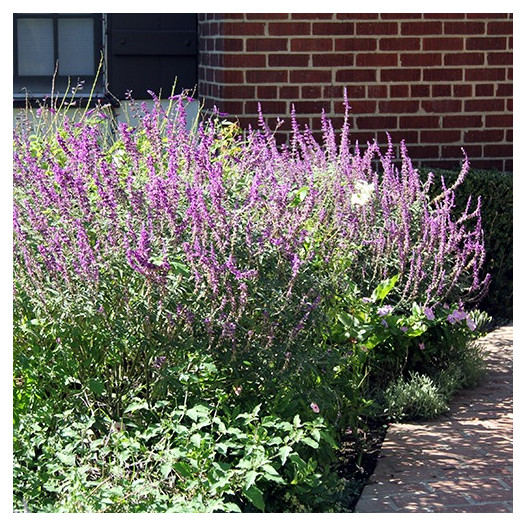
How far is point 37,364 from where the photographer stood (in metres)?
4.13

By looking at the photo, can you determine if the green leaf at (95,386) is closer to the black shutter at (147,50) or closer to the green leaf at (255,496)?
the green leaf at (255,496)

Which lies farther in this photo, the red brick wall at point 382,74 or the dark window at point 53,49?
the dark window at point 53,49

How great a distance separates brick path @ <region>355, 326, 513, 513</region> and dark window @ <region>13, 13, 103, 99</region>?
4380mm

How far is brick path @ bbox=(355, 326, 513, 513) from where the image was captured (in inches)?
170

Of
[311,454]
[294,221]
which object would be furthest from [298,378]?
[294,221]

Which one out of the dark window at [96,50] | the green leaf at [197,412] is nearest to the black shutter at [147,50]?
the dark window at [96,50]

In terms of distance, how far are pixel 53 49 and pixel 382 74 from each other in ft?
8.74

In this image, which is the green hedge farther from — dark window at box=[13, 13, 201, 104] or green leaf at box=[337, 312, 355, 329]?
green leaf at box=[337, 312, 355, 329]

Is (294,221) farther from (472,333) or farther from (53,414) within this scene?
(472,333)

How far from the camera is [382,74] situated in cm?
804

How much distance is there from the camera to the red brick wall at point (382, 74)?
7.86 meters

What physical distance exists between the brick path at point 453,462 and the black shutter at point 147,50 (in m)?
3.98

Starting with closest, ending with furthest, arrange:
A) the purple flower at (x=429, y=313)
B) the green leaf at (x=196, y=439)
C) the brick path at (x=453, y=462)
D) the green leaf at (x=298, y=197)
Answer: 1. the green leaf at (x=196, y=439)
2. the brick path at (x=453, y=462)
3. the green leaf at (x=298, y=197)
4. the purple flower at (x=429, y=313)
